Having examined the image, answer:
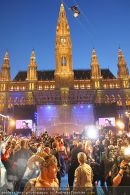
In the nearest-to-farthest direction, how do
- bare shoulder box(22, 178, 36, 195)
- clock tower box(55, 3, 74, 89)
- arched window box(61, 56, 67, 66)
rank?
1. bare shoulder box(22, 178, 36, 195)
2. clock tower box(55, 3, 74, 89)
3. arched window box(61, 56, 67, 66)

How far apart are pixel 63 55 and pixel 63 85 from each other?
8.47 meters

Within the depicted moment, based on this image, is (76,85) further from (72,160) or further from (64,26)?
(72,160)

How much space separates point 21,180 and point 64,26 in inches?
2488

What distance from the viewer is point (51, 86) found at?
2584 inches

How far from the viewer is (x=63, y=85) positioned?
200ft

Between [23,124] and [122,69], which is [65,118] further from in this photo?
[122,69]

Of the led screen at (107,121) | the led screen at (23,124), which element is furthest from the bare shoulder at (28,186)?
the led screen at (23,124)

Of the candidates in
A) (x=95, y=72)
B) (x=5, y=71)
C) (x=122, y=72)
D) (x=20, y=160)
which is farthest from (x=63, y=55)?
(x=20, y=160)

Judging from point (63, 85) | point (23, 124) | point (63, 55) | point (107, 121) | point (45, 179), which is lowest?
point (45, 179)

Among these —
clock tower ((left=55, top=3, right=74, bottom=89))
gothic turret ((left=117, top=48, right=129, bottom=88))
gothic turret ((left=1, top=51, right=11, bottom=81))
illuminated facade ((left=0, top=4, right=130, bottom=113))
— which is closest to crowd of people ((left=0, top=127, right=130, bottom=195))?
illuminated facade ((left=0, top=4, right=130, bottom=113))

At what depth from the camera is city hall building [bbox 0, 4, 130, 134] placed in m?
57.8

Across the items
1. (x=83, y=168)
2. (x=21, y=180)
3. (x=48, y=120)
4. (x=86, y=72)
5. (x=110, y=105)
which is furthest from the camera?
(x=86, y=72)

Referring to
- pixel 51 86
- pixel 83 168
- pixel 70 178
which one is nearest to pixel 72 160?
pixel 70 178

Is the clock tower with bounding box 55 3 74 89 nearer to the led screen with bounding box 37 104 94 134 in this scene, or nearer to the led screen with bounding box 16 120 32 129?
the led screen with bounding box 37 104 94 134
